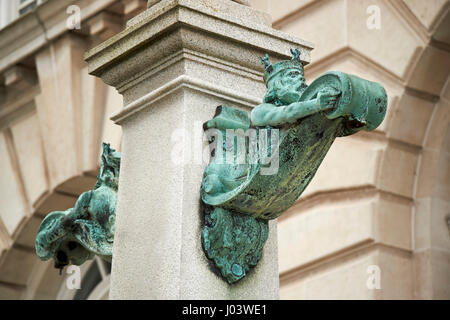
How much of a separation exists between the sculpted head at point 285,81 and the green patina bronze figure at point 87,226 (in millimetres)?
812

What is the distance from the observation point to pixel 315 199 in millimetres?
7074

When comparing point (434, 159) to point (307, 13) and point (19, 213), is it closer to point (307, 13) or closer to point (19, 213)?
point (307, 13)

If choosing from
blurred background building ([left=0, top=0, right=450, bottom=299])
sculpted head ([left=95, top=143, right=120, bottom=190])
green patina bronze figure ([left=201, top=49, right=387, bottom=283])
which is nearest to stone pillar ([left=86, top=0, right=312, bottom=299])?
green patina bronze figure ([left=201, top=49, right=387, bottom=283])

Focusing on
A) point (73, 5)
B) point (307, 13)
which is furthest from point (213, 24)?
point (73, 5)

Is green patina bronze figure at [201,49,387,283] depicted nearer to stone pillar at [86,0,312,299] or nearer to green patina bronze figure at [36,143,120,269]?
stone pillar at [86,0,312,299]

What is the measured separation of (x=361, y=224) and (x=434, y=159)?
65cm

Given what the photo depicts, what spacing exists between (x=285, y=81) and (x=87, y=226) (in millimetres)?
973

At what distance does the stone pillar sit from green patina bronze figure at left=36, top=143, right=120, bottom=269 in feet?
0.64

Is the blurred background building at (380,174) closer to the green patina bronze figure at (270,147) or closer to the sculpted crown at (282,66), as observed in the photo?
the green patina bronze figure at (270,147)

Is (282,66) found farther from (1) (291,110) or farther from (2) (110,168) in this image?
(2) (110,168)

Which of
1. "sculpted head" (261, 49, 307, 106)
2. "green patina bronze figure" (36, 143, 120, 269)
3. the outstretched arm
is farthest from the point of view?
"green patina bronze figure" (36, 143, 120, 269)

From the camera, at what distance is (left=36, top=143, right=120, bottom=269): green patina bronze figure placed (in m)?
3.67

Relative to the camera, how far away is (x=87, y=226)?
3.66 metres

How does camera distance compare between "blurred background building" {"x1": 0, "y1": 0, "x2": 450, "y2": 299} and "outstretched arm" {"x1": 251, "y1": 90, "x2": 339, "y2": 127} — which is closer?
"outstretched arm" {"x1": 251, "y1": 90, "x2": 339, "y2": 127}
